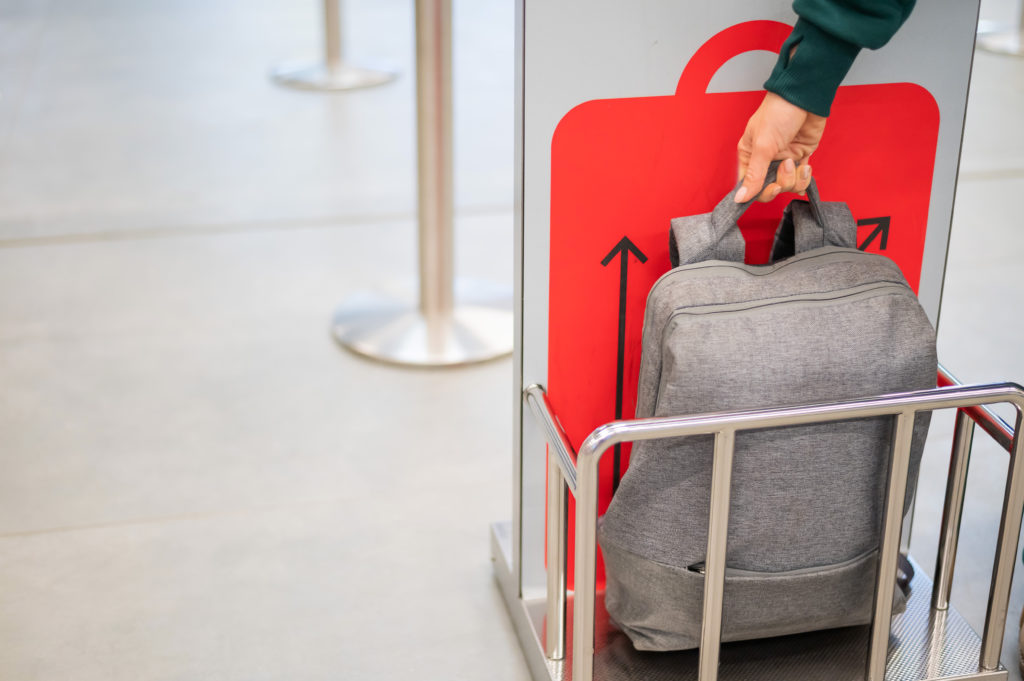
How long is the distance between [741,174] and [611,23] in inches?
9.4

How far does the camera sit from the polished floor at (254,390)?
169 centimetres

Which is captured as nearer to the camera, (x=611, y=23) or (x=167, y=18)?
(x=611, y=23)

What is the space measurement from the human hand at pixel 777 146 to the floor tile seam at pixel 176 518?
A: 0.99 meters

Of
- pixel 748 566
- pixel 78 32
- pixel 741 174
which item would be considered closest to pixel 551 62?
pixel 741 174

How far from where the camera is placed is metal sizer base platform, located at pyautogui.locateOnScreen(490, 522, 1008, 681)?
1.44 m

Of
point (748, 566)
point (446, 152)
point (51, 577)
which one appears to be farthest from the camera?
point (446, 152)

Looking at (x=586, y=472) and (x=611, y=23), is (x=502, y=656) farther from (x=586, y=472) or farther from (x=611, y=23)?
(x=611, y=23)

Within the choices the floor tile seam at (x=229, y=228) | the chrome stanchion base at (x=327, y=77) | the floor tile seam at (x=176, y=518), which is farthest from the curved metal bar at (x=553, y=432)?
the chrome stanchion base at (x=327, y=77)

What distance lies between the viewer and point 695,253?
53.3 inches

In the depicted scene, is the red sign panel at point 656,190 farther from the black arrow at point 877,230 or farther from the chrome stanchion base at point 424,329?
the chrome stanchion base at point 424,329

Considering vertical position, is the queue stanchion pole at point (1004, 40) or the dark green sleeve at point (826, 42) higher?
the dark green sleeve at point (826, 42)

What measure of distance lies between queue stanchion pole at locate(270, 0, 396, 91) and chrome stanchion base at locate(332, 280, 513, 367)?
1.87m

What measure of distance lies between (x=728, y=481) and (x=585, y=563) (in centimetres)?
18

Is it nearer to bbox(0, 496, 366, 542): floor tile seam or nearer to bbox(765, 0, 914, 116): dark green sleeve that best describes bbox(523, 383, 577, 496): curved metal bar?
bbox(765, 0, 914, 116): dark green sleeve
